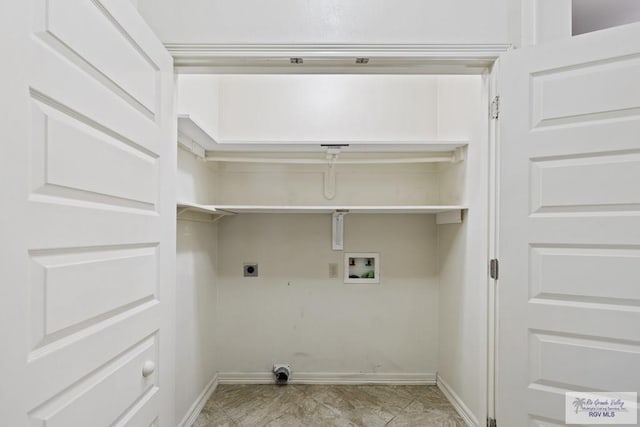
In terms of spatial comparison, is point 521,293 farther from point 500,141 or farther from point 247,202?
point 247,202

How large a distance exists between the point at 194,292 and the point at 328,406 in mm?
1223

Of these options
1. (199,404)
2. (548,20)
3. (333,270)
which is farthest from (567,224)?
(199,404)

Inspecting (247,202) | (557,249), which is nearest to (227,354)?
(247,202)

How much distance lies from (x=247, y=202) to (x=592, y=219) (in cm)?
229

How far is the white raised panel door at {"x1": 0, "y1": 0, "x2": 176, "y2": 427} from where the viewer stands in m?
0.73

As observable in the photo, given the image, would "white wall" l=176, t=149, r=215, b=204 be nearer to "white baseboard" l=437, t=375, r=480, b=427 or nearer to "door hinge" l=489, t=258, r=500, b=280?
"door hinge" l=489, t=258, r=500, b=280

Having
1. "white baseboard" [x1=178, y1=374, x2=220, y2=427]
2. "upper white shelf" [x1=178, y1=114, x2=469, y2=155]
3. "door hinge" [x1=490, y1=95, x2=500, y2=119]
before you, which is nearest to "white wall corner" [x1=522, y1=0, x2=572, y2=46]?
"door hinge" [x1=490, y1=95, x2=500, y2=119]

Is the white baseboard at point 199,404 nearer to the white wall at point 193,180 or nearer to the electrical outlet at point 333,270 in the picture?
the electrical outlet at point 333,270

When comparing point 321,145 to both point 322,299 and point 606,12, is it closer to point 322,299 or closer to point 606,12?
point 322,299

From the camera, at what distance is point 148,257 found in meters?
1.31

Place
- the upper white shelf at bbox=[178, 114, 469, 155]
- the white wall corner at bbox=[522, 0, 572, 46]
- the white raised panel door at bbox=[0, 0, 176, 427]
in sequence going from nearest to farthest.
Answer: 1. the white raised panel door at bbox=[0, 0, 176, 427]
2. the white wall corner at bbox=[522, 0, 572, 46]
3. the upper white shelf at bbox=[178, 114, 469, 155]

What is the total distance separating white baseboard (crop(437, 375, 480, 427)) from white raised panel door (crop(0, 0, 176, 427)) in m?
1.77

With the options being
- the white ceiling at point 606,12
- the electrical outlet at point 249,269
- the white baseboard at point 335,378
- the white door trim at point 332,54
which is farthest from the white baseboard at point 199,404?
the white ceiling at point 606,12

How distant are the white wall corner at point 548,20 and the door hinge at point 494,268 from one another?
38.7 inches
